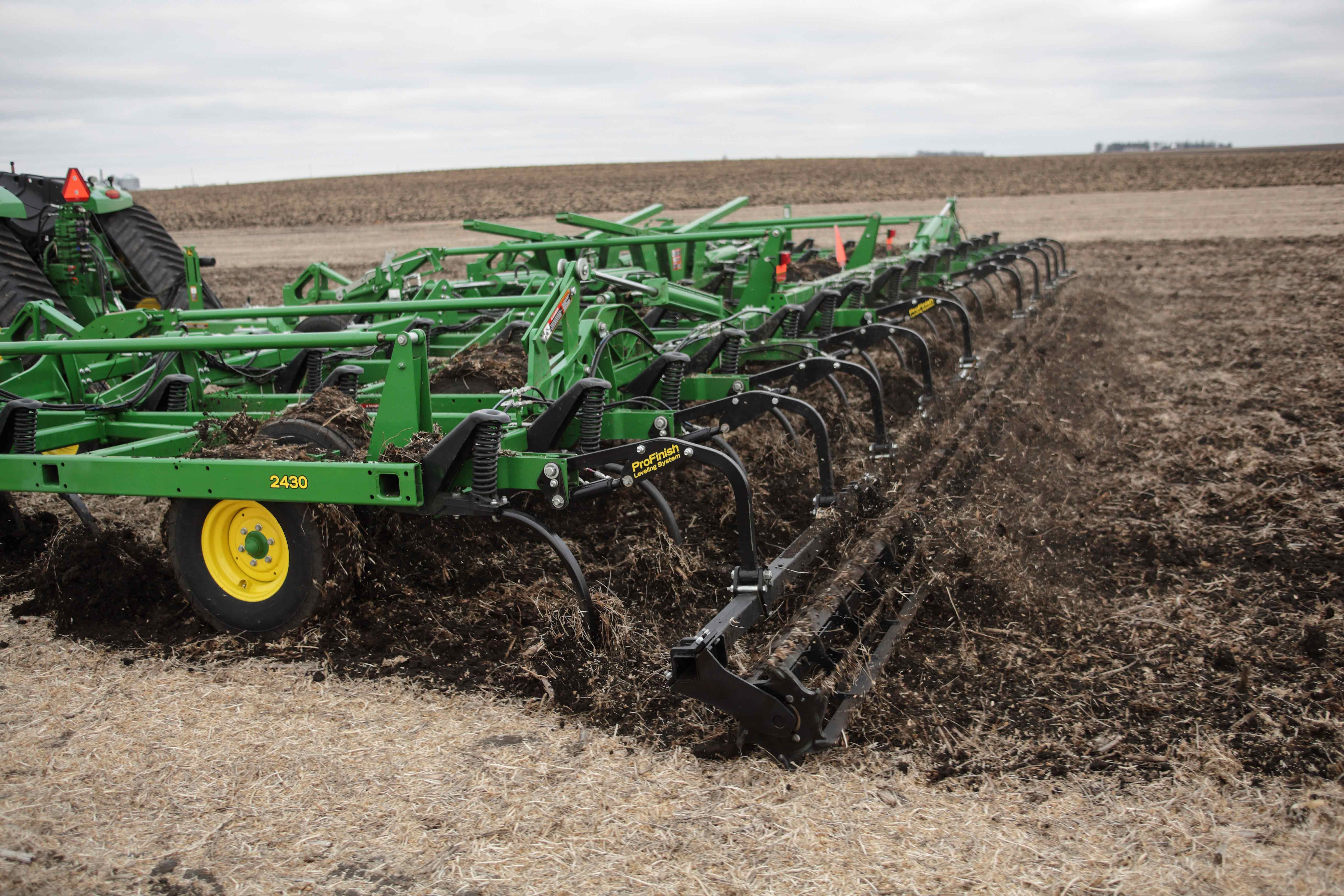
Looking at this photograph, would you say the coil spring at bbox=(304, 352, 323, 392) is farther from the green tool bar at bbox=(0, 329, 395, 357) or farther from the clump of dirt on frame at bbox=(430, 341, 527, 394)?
the green tool bar at bbox=(0, 329, 395, 357)

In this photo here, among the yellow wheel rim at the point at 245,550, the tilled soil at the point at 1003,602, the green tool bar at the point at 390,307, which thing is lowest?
the tilled soil at the point at 1003,602

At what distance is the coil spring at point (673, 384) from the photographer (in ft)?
16.7

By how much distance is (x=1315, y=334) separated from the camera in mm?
10227

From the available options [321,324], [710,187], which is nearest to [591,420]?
[321,324]

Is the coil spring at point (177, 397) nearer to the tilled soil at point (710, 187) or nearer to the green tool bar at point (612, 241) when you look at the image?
the green tool bar at point (612, 241)

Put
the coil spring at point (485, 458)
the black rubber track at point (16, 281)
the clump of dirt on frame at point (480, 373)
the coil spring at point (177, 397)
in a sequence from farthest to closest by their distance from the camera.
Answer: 1. the black rubber track at point (16, 281)
2. the clump of dirt on frame at point (480, 373)
3. the coil spring at point (177, 397)
4. the coil spring at point (485, 458)

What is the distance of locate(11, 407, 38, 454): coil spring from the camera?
4.53 m

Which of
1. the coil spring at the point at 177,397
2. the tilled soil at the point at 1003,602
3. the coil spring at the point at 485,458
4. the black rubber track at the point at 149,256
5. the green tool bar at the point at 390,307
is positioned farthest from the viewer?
the black rubber track at the point at 149,256

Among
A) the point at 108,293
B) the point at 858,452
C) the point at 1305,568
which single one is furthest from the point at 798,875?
the point at 108,293

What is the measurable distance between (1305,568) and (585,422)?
3.37 meters

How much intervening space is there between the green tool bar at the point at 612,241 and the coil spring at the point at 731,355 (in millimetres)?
2158

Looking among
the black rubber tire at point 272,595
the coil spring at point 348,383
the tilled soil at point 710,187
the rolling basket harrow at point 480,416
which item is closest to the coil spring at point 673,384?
the rolling basket harrow at point 480,416

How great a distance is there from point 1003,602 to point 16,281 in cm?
739

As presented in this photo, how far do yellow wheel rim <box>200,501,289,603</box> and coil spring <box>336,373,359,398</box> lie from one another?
0.92 m
